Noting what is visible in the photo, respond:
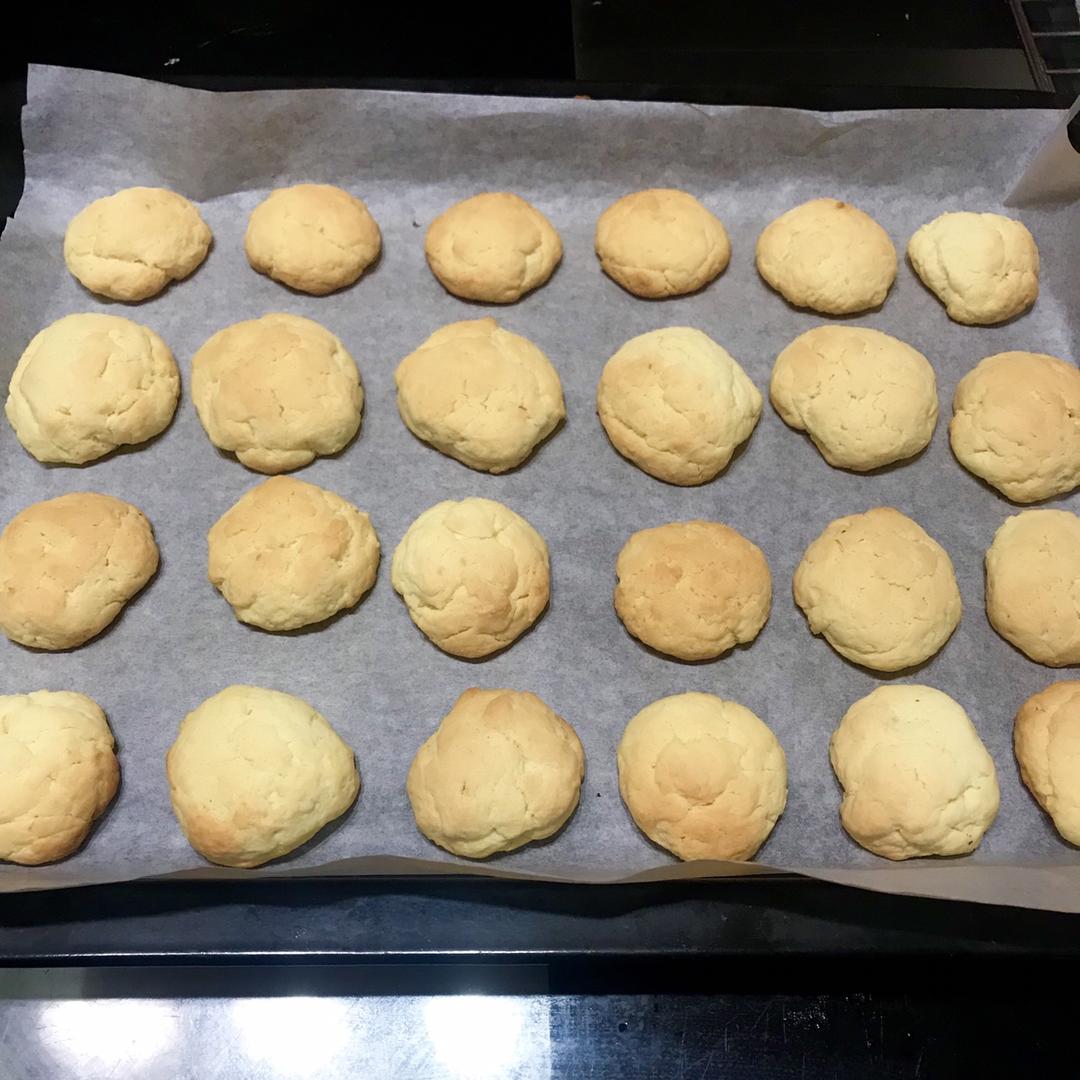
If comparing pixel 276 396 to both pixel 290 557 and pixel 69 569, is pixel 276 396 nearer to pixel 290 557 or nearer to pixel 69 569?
pixel 290 557

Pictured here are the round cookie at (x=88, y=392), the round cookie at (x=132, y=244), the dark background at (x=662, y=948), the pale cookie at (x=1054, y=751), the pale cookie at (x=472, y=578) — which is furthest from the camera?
the round cookie at (x=132, y=244)

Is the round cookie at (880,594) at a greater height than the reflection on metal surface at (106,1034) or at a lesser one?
greater

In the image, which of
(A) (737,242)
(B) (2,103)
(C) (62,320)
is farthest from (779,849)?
(B) (2,103)

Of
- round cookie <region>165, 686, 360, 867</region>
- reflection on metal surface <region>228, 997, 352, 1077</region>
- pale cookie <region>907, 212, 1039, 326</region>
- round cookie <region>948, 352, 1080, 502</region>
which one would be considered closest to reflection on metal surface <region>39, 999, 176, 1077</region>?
reflection on metal surface <region>228, 997, 352, 1077</region>

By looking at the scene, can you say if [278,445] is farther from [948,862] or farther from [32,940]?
[948,862]

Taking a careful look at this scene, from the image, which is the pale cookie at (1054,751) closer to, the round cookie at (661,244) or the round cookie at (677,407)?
the round cookie at (677,407)

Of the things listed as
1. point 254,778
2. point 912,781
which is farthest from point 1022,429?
point 254,778

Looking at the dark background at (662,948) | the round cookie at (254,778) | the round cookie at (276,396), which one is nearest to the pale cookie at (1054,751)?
the dark background at (662,948)
